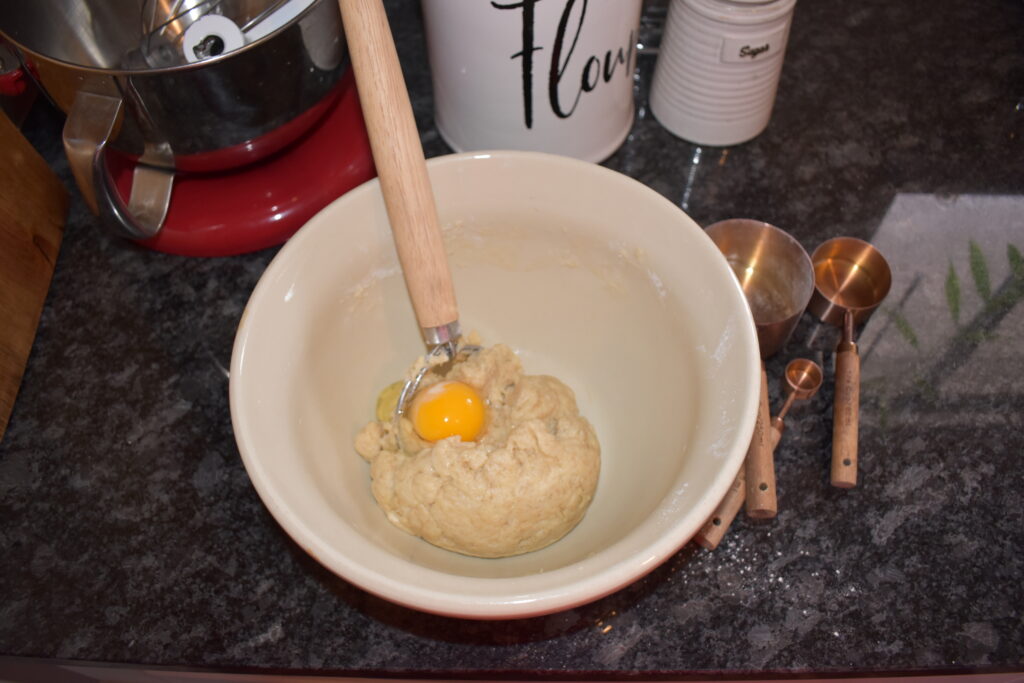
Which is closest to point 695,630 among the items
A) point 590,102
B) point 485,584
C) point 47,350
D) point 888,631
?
point 888,631

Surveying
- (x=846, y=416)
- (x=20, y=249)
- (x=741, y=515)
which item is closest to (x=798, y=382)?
(x=846, y=416)

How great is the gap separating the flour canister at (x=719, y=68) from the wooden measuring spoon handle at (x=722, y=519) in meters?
0.59

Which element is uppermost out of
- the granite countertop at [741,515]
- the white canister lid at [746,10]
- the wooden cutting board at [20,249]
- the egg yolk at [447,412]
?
the white canister lid at [746,10]

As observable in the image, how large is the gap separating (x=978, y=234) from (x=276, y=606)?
3.74 feet

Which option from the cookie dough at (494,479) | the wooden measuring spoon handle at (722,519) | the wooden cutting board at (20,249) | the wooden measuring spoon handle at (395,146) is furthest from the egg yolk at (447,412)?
the wooden cutting board at (20,249)

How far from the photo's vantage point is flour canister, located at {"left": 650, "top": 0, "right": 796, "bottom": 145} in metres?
1.04

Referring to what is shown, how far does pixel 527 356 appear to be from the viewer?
3.63 feet

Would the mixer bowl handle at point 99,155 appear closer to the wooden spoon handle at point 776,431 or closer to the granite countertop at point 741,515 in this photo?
the granite countertop at point 741,515

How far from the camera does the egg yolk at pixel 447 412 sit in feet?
3.02

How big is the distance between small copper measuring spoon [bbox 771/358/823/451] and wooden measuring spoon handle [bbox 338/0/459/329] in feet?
1.52

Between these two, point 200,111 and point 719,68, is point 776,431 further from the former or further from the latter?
point 200,111

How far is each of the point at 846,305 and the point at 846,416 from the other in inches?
7.9

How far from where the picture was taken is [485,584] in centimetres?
68

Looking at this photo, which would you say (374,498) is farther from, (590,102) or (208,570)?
(590,102)
